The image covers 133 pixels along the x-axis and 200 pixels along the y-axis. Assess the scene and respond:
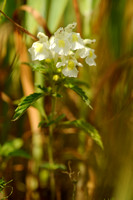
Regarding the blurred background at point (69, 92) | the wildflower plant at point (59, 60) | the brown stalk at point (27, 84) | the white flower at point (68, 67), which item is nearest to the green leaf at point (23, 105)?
the wildflower plant at point (59, 60)

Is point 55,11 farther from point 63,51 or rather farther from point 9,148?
point 9,148

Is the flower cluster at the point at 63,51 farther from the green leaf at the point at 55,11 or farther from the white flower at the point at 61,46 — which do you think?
the green leaf at the point at 55,11

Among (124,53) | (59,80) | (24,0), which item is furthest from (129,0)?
(59,80)

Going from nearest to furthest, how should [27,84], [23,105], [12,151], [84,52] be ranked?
1. [23,105]
2. [84,52]
3. [12,151]
4. [27,84]

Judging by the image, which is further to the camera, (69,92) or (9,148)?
(69,92)

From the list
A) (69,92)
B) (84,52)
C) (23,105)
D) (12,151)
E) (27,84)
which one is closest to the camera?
(23,105)

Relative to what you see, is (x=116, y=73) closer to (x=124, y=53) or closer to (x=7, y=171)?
(x=124, y=53)

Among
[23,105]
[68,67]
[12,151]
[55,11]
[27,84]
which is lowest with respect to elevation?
[12,151]

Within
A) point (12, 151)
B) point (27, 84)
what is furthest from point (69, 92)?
point (12, 151)

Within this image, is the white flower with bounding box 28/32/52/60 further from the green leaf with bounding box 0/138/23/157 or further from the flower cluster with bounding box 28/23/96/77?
the green leaf with bounding box 0/138/23/157

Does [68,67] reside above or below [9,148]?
above
